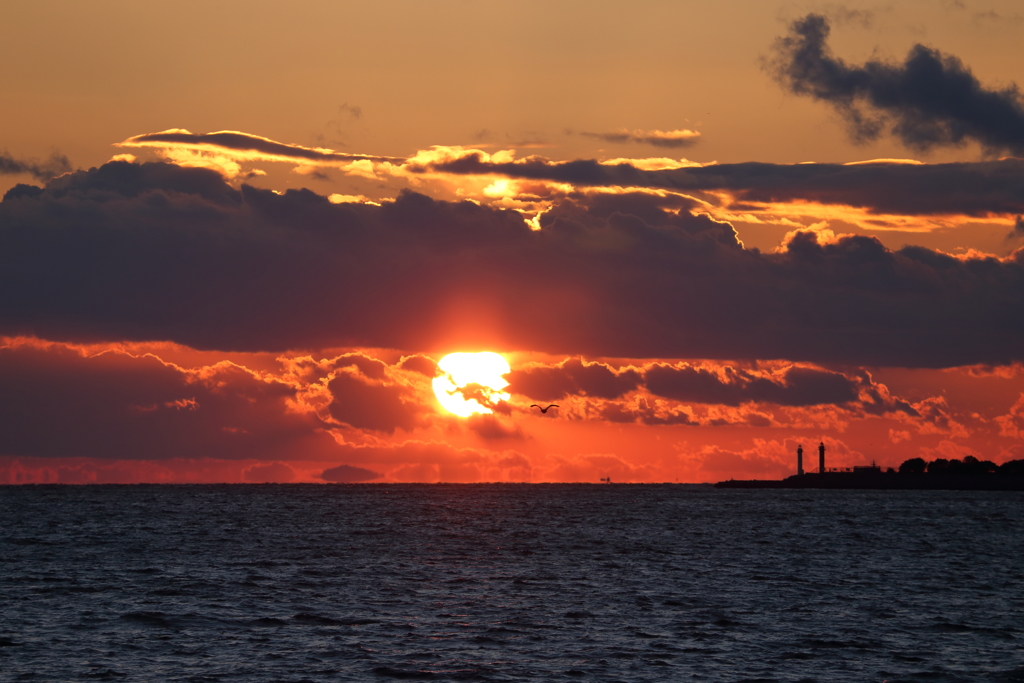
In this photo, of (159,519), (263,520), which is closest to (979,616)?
(263,520)

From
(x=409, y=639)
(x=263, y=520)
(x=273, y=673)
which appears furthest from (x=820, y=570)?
(x=263, y=520)

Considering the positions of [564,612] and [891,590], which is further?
[891,590]

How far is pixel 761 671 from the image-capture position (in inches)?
1774

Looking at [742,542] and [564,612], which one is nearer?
[564,612]

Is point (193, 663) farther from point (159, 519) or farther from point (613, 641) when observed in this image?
point (159, 519)

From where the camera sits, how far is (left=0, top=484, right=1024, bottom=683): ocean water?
45.8 m

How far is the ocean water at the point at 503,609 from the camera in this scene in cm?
4581

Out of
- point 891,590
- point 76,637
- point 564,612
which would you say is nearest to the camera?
point 76,637

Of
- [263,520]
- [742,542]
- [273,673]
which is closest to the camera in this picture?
[273,673]

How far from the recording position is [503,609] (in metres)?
62.2

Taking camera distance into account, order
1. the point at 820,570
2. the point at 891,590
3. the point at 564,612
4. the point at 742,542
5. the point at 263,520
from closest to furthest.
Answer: the point at 564,612
the point at 891,590
the point at 820,570
the point at 742,542
the point at 263,520

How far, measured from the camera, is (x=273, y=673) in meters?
43.8

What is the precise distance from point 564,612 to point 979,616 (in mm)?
22748

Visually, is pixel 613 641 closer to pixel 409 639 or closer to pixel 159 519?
pixel 409 639
